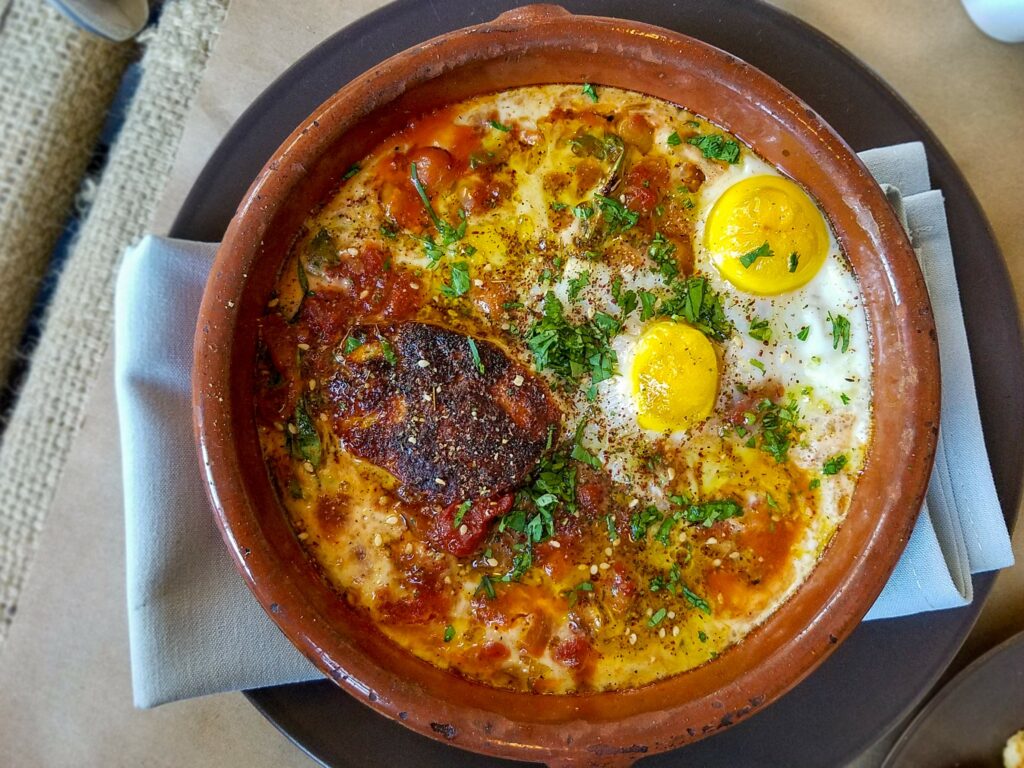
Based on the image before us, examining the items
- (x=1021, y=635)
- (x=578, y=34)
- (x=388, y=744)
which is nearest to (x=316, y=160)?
(x=578, y=34)

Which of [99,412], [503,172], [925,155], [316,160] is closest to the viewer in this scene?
[316,160]

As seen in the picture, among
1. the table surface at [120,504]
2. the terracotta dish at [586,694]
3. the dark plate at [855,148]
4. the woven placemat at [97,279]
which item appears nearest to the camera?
the terracotta dish at [586,694]

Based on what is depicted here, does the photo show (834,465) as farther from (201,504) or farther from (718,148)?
(201,504)

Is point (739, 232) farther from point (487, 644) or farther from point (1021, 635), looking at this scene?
point (1021, 635)

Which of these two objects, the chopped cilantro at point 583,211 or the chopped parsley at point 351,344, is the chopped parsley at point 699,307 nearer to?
the chopped cilantro at point 583,211

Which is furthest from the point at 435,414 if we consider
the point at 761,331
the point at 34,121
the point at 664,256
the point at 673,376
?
the point at 34,121

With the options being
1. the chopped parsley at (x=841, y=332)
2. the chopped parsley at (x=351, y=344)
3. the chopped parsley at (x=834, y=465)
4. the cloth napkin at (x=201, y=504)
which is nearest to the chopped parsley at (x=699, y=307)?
the chopped parsley at (x=841, y=332)
